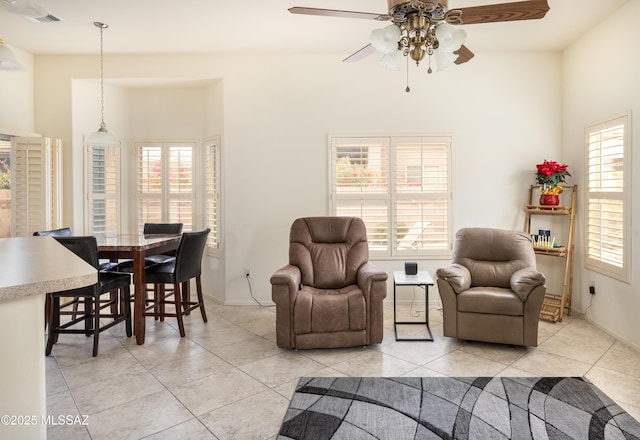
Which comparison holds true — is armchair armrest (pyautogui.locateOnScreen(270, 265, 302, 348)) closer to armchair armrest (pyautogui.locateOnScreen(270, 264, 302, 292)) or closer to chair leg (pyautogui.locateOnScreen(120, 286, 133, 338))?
armchair armrest (pyautogui.locateOnScreen(270, 264, 302, 292))

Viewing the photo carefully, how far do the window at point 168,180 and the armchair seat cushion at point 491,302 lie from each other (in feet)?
11.6

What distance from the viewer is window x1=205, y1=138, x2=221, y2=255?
15.4 ft

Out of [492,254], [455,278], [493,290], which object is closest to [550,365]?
[493,290]

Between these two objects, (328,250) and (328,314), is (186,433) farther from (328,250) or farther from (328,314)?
(328,250)

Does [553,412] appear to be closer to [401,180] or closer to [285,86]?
[401,180]

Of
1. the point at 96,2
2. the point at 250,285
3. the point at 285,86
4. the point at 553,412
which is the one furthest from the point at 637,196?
the point at 96,2

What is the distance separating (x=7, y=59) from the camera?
2.71m

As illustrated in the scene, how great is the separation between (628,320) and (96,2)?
5.48 meters

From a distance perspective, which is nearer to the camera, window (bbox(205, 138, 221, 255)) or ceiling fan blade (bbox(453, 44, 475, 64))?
ceiling fan blade (bbox(453, 44, 475, 64))

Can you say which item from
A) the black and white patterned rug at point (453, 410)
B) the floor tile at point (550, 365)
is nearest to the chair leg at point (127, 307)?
the black and white patterned rug at point (453, 410)

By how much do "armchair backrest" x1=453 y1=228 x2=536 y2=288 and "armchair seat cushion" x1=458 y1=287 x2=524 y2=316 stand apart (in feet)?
1.03

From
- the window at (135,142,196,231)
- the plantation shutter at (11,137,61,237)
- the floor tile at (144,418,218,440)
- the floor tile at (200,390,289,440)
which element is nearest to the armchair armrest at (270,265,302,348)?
the floor tile at (200,390,289,440)

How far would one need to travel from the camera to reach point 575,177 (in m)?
4.17

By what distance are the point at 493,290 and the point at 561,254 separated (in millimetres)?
1200
